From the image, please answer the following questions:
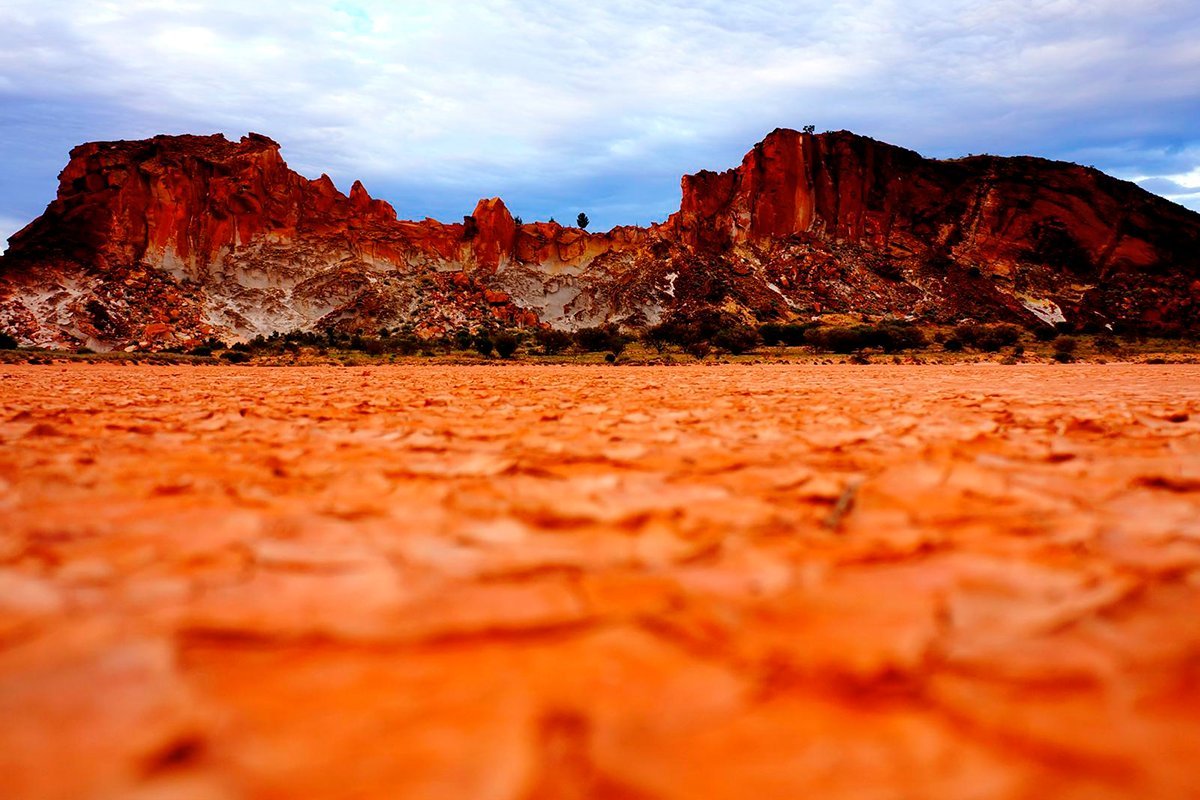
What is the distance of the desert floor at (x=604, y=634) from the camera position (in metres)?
0.82

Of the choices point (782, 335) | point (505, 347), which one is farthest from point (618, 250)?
point (505, 347)

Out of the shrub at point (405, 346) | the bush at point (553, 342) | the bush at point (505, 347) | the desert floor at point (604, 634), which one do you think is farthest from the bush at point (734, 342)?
the desert floor at point (604, 634)

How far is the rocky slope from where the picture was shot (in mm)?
48250

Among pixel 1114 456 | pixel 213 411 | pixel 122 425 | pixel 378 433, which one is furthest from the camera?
pixel 213 411

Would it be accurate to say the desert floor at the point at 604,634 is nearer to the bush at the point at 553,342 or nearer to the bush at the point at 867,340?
the bush at the point at 553,342

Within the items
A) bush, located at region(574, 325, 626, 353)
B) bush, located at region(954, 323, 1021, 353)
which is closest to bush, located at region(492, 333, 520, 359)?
bush, located at region(574, 325, 626, 353)

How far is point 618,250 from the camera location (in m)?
59.4

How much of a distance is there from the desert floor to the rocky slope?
1844 inches

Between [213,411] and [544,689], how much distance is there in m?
4.93

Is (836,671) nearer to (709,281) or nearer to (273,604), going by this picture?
(273,604)

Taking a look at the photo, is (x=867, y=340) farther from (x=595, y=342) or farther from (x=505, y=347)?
(x=505, y=347)

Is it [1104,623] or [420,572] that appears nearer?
[1104,623]

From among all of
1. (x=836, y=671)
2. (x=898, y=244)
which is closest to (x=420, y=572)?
(x=836, y=671)

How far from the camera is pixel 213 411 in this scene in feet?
16.2
